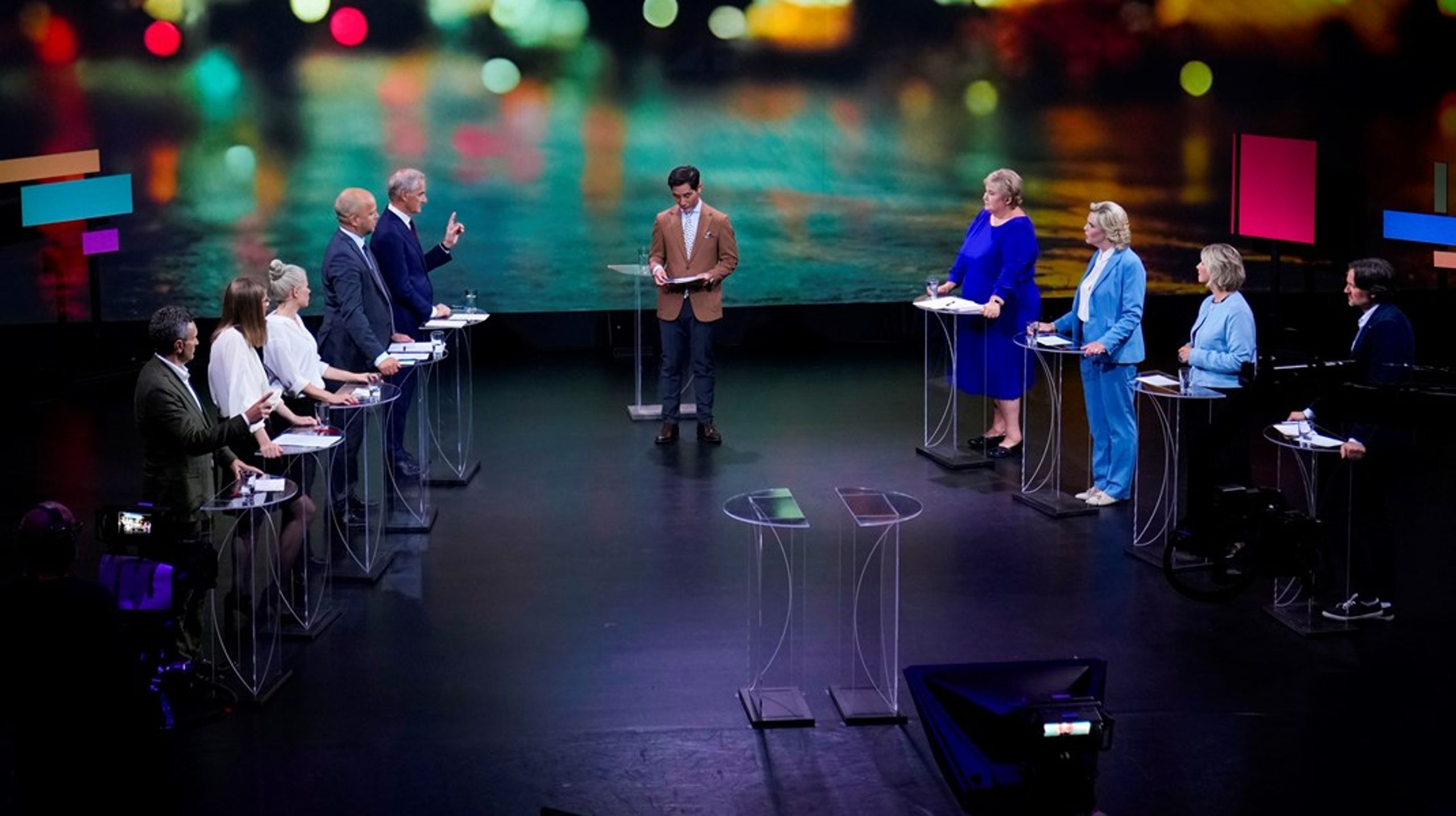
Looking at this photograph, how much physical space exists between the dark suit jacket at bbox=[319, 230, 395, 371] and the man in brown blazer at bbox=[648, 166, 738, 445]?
A: 6.76 feet

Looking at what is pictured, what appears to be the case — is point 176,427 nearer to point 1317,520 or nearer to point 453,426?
point 1317,520

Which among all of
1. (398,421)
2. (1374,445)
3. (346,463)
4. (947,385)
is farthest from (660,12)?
(1374,445)

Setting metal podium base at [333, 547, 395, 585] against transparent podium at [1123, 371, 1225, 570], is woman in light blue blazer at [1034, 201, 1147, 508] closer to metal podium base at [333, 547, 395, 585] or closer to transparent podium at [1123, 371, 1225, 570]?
transparent podium at [1123, 371, 1225, 570]

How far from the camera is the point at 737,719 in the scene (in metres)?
4.90

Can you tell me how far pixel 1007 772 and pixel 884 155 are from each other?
9353 millimetres

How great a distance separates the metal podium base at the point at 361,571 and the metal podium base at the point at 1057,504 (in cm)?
296

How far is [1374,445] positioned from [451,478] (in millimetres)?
4370

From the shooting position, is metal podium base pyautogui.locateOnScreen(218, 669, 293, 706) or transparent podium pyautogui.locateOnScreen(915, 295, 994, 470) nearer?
metal podium base pyautogui.locateOnScreen(218, 669, 293, 706)

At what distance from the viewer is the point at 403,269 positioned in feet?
24.2

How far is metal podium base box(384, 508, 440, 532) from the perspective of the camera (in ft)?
22.9

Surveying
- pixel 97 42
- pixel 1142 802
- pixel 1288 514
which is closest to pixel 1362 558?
pixel 1288 514

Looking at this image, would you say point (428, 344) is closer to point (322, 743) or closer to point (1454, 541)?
point (322, 743)

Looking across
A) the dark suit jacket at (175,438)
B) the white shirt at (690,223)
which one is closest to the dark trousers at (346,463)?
the dark suit jacket at (175,438)

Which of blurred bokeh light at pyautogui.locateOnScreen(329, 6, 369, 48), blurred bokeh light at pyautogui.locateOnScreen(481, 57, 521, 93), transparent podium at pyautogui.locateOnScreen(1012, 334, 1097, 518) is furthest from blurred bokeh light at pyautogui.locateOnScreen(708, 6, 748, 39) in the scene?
transparent podium at pyautogui.locateOnScreen(1012, 334, 1097, 518)
